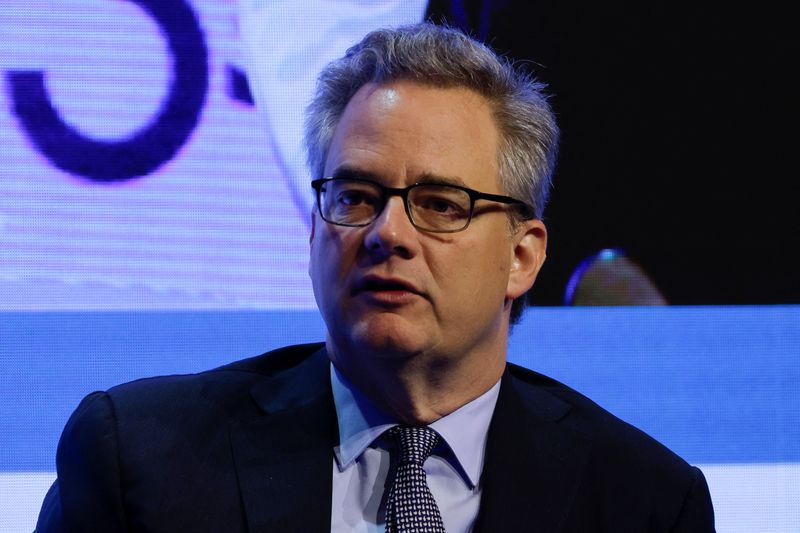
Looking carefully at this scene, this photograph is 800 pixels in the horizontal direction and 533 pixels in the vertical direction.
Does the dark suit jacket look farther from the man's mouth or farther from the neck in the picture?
the man's mouth

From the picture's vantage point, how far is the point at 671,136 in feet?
8.75

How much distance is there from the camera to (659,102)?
2674mm

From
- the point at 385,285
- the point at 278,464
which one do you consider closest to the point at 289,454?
the point at 278,464

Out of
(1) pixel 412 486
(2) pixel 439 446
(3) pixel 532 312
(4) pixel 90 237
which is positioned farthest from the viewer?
(3) pixel 532 312

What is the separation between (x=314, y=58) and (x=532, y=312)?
0.89 metres

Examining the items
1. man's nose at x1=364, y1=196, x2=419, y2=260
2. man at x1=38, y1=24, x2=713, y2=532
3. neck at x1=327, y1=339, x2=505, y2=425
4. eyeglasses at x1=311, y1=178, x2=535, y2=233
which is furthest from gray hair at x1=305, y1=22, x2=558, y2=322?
neck at x1=327, y1=339, x2=505, y2=425

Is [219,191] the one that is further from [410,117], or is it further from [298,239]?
[410,117]

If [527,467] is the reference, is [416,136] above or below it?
above

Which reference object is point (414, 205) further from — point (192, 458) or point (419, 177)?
point (192, 458)

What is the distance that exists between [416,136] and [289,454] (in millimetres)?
665

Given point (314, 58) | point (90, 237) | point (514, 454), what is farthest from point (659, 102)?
A: point (90, 237)

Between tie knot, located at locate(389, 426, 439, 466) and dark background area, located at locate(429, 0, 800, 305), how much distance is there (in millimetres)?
800

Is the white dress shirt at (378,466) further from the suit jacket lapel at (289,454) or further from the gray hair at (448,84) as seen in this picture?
the gray hair at (448,84)

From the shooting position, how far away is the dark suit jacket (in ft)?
5.81
